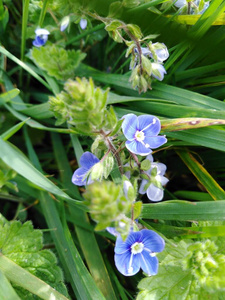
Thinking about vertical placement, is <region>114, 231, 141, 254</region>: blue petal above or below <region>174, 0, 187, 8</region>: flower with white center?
below

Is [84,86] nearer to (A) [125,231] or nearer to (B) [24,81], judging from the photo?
(A) [125,231]

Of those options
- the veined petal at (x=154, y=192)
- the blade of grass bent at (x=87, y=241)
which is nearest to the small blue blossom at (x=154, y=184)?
the veined petal at (x=154, y=192)

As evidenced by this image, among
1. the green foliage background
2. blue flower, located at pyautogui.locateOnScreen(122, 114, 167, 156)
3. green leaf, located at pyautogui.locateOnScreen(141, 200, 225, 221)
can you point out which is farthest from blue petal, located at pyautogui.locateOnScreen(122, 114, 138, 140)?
green leaf, located at pyautogui.locateOnScreen(141, 200, 225, 221)

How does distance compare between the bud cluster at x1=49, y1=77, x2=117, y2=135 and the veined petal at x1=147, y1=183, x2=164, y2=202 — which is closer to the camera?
the bud cluster at x1=49, y1=77, x2=117, y2=135

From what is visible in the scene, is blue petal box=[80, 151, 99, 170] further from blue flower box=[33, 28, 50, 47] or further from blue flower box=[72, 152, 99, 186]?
blue flower box=[33, 28, 50, 47]

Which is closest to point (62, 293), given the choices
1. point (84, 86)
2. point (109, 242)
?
point (109, 242)

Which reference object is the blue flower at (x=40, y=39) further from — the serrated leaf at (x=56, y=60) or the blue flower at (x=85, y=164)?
the blue flower at (x=85, y=164)
